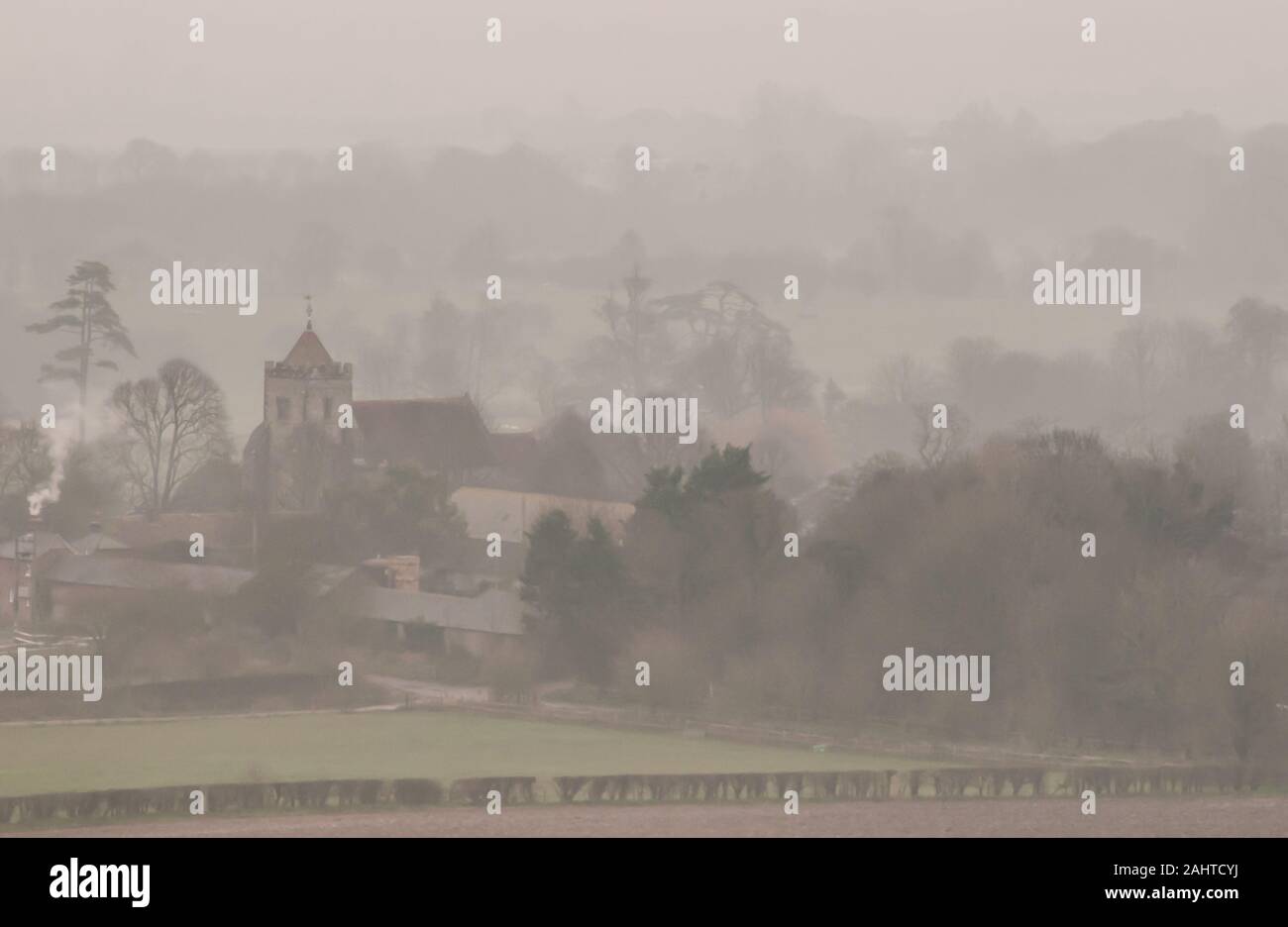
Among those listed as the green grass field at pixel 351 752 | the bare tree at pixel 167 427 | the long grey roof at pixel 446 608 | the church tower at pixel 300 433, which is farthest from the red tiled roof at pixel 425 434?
the green grass field at pixel 351 752

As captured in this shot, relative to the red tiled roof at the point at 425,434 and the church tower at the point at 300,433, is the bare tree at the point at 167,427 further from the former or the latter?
the red tiled roof at the point at 425,434

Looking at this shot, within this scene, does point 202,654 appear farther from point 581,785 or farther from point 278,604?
point 581,785

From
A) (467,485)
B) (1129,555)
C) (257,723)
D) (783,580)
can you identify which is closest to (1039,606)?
(1129,555)

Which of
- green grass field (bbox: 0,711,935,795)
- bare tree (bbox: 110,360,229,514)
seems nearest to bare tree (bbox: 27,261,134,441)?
bare tree (bbox: 110,360,229,514)

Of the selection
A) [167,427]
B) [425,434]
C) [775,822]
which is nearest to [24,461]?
[167,427]

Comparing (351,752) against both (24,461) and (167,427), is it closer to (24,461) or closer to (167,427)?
(24,461)

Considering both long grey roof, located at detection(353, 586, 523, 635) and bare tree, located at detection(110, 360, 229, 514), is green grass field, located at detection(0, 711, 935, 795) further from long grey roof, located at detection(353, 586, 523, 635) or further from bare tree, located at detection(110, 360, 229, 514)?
bare tree, located at detection(110, 360, 229, 514)
